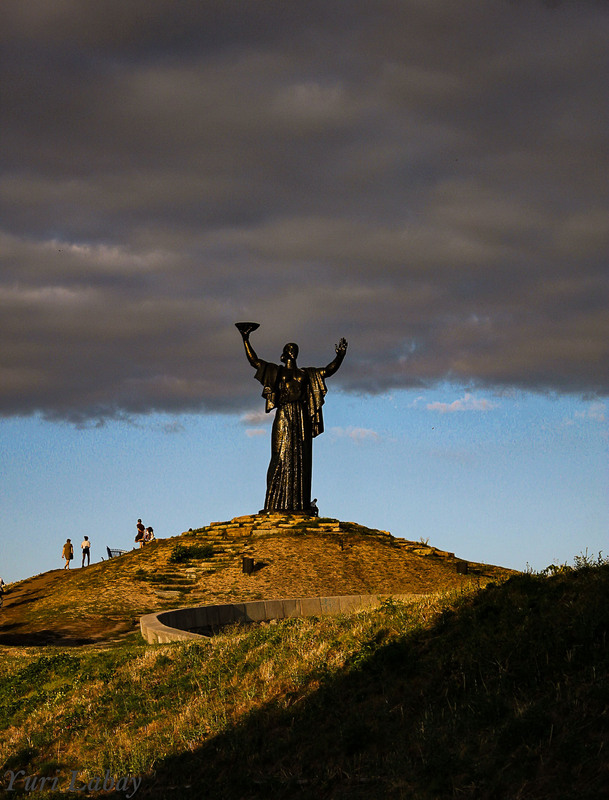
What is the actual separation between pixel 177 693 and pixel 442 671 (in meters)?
3.83

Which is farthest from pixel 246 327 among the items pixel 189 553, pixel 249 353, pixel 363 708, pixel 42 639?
pixel 363 708

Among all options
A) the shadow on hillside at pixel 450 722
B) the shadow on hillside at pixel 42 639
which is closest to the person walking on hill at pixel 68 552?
the shadow on hillside at pixel 42 639

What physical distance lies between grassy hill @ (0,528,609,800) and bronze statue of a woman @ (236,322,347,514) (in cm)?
1737

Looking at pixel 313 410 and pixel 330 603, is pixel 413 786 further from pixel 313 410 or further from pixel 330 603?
pixel 313 410

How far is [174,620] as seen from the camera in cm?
1661

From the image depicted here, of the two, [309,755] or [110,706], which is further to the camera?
[110,706]

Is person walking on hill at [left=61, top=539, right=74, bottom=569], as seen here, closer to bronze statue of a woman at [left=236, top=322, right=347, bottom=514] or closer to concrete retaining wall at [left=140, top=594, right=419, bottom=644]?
bronze statue of a woman at [left=236, top=322, right=347, bottom=514]

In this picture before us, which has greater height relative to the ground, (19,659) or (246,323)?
(246,323)

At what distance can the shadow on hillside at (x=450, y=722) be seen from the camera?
7.08m

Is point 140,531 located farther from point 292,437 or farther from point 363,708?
point 363,708

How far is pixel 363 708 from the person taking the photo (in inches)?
353

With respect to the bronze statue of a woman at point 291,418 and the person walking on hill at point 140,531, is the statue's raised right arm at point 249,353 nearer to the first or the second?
the bronze statue of a woman at point 291,418

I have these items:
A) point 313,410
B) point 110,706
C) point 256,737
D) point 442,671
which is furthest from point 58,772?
point 313,410

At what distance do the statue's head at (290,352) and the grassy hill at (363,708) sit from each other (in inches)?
752
